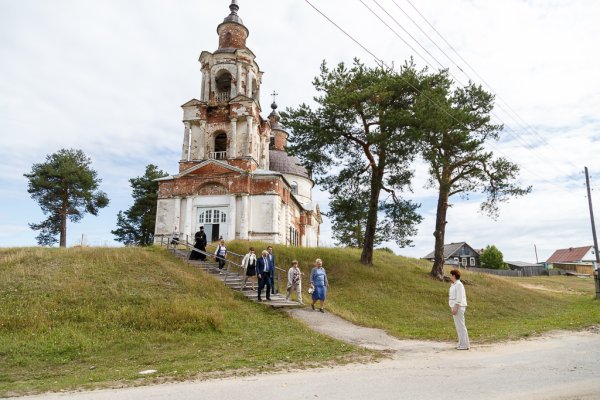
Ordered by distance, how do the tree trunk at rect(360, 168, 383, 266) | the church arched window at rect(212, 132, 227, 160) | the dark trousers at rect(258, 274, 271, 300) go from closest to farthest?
the dark trousers at rect(258, 274, 271, 300) < the tree trunk at rect(360, 168, 383, 266) < the church arched window at rect(212, 132, 227, 160)

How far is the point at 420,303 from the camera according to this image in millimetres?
18297

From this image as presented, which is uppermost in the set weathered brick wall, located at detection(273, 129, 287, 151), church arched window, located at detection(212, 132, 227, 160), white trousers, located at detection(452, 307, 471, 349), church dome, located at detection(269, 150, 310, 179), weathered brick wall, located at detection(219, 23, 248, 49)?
weathered brick wall, located at detection(219, 23, 248, 49)

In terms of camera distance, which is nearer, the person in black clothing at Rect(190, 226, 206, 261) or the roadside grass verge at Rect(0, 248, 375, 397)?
the roadside grass verge at Rect(0, 248, 375, 397)

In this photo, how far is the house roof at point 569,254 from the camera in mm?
74625

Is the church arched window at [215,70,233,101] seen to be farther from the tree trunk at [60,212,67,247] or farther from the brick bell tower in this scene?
the tree trunk at [60,212,67,247]

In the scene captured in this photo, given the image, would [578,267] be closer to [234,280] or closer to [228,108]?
[228,108]

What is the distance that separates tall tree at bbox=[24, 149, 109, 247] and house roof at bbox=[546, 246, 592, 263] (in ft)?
251

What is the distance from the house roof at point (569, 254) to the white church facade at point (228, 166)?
206 ft

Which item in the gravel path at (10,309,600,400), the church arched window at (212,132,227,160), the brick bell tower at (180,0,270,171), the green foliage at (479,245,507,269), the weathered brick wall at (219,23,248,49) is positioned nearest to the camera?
the gravel path at (10,309,600,400)

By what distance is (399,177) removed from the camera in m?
22.8

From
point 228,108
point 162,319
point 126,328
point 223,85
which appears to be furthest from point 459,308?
point 223,85

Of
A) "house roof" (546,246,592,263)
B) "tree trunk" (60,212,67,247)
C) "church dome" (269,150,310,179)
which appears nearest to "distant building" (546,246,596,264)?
"house roof" (546,246,592,263)

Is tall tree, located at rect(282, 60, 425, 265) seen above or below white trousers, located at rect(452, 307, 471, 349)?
above

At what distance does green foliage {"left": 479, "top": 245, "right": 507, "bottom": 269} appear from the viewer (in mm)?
58188
